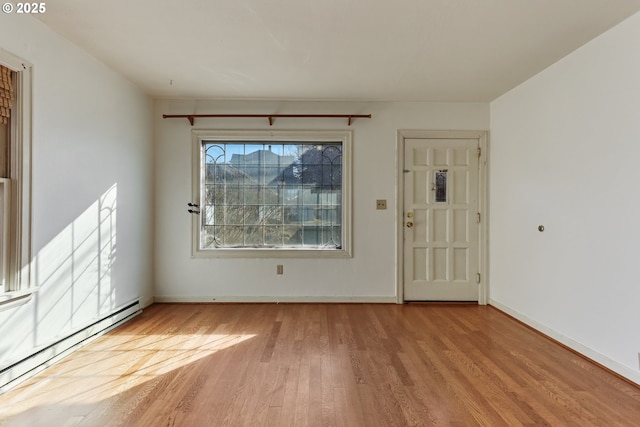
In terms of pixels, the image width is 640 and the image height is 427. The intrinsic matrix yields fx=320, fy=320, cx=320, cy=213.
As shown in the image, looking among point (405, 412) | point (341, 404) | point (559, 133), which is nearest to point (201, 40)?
point (341, 404)

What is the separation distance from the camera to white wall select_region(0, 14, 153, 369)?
85.7 inches

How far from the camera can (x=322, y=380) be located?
2.08 m

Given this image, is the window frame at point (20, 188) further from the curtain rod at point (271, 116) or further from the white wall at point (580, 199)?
the white wall at point (580, 199)

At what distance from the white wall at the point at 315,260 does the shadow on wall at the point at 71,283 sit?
76cm

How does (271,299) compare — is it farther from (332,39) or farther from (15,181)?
(332,39)

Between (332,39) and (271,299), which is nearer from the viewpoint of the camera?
(332,39)

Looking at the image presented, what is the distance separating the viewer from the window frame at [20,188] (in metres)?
2.08

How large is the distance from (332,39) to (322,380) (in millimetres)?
2406

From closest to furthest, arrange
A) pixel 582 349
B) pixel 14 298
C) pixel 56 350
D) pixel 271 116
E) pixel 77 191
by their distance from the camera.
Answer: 1. pixel 14 298
2. pixel 56 350
3. pixel 582 349
4. pixel 77 191
5. pixel 271 116

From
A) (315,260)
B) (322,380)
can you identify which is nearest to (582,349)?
(322,380)

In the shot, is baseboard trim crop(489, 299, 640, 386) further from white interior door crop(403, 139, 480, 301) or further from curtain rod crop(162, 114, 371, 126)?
curtain rod crop(162, 114, 371, 126)

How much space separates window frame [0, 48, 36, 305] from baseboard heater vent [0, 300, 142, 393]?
0.44 m

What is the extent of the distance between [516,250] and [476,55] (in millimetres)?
1957

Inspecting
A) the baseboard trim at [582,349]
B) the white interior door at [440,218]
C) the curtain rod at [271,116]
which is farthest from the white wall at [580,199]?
the curtain rod at [271,116]
